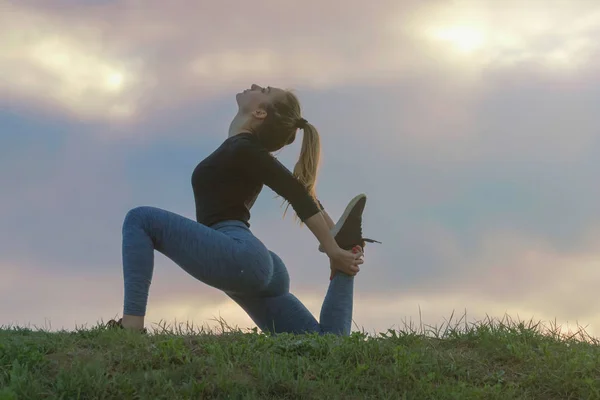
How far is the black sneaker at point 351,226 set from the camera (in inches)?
303

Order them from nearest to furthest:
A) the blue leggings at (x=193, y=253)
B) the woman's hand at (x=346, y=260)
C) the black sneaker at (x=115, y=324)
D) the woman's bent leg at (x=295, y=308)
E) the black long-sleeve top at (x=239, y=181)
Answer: the black sneaker at (x=115, y=324) < the blue leggings at (x=193, y=253) < the black long-sleeve top at (x=239, y=181) < the woman's hand at (x=346, y=260) < the woman's bent leg at (x=295, y=308)

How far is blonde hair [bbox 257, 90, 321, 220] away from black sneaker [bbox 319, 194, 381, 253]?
0.42 m

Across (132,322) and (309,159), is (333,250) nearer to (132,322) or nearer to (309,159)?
(309,159)

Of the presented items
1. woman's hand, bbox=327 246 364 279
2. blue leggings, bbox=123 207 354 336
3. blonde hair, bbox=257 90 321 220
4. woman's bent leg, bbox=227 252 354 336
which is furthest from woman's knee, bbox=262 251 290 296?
blonde hair, bbox=257 90 321 220

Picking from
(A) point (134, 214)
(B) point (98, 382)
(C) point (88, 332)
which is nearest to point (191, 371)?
(B) point (98, 382)

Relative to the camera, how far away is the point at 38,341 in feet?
20.5

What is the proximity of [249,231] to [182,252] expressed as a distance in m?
0.74

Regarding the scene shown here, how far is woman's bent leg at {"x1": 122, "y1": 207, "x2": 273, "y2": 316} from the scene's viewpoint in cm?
675

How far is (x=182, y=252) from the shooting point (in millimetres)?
6852

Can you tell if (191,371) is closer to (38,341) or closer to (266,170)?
(38,341)

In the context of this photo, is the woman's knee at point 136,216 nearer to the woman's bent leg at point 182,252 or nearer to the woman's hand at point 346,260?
the woman's bent leg at point 182,252

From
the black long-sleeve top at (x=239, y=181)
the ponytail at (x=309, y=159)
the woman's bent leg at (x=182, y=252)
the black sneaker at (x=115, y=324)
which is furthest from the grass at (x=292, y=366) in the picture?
the ponytail at (x=309, y=159)

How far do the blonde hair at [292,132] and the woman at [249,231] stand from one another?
0.04 ft

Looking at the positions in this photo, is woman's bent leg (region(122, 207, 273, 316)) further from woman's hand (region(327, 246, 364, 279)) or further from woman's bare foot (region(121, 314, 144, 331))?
woman's hand (region(327, 246, 364, 279))
